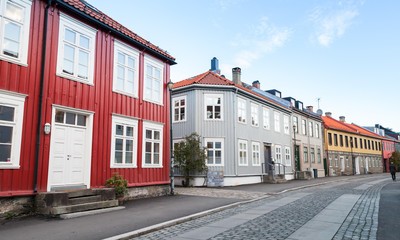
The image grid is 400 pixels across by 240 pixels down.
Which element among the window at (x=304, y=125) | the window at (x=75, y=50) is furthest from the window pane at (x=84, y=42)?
the window at (x=304, y=125)

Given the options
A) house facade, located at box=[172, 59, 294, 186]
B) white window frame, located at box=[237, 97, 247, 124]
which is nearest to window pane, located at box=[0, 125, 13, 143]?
house facade, located at box=[172, 59, 294, 186]

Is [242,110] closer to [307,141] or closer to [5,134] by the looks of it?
[307,141]

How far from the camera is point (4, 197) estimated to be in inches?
302

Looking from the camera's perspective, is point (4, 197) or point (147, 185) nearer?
point (4, 197)

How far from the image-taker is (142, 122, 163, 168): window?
12.9 m

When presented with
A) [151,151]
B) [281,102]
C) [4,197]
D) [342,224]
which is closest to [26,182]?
[4,197]

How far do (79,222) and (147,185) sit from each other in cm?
540

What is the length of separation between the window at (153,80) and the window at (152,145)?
127cm

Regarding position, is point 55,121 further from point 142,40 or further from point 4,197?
point 142,40

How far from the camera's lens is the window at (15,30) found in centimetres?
817

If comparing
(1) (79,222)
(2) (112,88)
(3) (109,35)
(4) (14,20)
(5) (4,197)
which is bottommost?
(1) (79,222)

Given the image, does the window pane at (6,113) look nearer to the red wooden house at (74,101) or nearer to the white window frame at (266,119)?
the red wooden house at (74,101)

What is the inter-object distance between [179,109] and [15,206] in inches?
546

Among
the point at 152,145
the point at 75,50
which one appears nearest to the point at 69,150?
the point at 75,50
